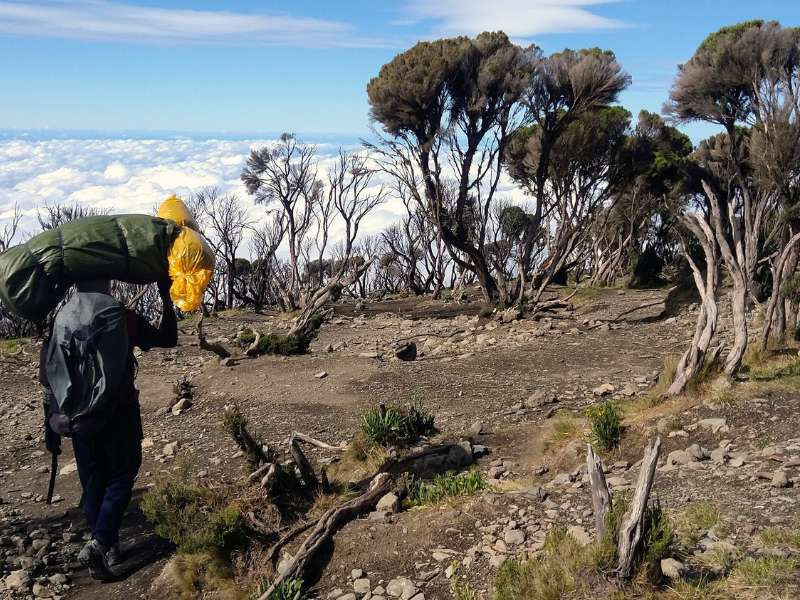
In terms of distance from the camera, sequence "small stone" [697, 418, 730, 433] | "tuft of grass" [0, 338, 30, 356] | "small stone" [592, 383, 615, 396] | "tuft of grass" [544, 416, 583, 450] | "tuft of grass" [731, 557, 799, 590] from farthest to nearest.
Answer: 1. "tuft of grass" [0, 338, 30, 356]
2. "small stone" [592, 383, 615, 396]
3. "tuft of grass" [544, 416, 583, 450]
4. "small stone" [697, 418, 730, 433]
5. "tuft of grass" [731, 557, 799, 590]

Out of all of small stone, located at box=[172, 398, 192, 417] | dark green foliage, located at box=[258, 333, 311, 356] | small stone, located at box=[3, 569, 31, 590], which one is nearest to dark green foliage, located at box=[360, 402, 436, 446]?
small stone, located at box=[3, 569, 31, 590]

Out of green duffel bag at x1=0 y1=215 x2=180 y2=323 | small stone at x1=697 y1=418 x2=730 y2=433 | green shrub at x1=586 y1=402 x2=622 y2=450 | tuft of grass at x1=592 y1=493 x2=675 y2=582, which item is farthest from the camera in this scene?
green shrub at x1=586 y1=402 x2=622 y2=450

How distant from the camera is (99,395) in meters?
4.46

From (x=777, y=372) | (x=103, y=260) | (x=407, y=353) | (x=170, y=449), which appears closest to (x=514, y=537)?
(x=103, y=260)

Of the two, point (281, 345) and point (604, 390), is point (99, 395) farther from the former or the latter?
point (281, 345)

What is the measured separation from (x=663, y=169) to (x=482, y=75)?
7384 millimetres

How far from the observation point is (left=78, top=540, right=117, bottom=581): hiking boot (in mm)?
4824

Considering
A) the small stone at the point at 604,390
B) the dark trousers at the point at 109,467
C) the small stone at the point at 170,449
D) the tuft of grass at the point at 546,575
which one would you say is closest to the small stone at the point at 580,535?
the tuft of grass at the point at 546,575

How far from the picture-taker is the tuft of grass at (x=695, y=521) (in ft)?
13.2

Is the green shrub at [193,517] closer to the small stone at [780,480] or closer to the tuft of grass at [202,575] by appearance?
the tuft of grass at [202,575]

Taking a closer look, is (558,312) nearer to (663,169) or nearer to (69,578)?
(663,169)

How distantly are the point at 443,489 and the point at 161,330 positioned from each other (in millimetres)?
2154

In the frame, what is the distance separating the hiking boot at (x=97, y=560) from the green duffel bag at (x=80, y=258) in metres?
1.50

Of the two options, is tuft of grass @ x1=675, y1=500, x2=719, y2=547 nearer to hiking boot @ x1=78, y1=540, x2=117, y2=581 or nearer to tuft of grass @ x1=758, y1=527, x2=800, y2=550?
tuft of grass @ x1=758, y1=527, x2=800, y2=550
